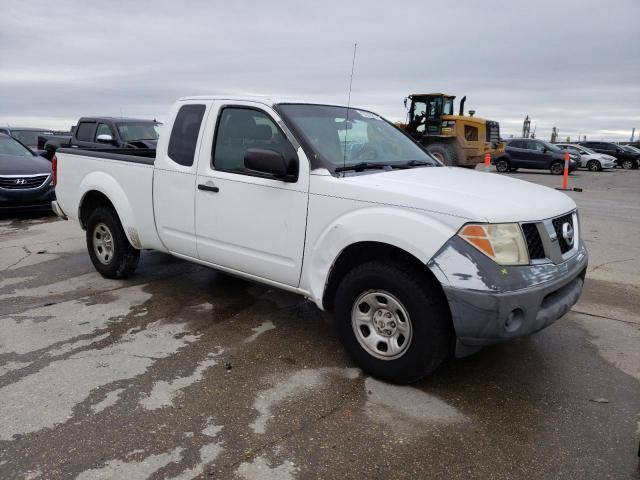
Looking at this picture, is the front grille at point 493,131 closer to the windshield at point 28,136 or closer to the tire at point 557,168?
the tire at point 557,168

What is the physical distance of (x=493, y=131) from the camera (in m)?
24.4

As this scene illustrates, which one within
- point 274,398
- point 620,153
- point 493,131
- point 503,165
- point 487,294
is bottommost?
point 274,398

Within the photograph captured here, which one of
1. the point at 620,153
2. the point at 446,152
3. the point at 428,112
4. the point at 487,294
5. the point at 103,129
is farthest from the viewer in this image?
the point at 620,153

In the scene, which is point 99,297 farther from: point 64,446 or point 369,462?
point 369,462

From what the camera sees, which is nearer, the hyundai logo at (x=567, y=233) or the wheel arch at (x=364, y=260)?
the wheel arch at (x=364, y=260)

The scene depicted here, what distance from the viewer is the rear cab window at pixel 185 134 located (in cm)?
462

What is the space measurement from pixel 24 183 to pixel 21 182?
0.05 meters

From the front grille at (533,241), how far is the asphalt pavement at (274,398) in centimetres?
93

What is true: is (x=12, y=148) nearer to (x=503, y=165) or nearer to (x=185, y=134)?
(x=185, y=134)

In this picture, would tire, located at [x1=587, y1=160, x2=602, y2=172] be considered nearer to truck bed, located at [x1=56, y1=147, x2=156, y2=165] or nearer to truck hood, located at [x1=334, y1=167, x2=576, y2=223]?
truck bed, located at [x1=56, y1=147, x2=156, y2=165]

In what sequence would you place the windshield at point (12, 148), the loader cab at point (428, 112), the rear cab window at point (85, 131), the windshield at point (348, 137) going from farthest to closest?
the loader cab at point (428, 112), the rear cab window at point (85, 131), the windshield at point (12, 148), the windshield at point (348, 137)

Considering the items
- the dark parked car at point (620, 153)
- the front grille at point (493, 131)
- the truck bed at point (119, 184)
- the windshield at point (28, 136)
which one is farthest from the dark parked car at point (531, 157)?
the truck bed at point (119, 184)

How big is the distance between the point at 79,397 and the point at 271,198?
183 cm

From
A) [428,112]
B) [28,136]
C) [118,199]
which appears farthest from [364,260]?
[428,112]
